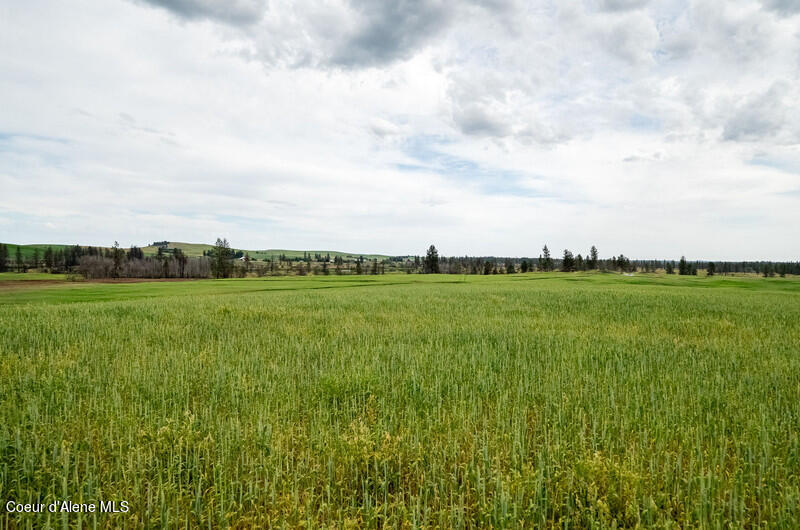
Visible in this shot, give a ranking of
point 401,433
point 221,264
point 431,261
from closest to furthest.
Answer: point 401,433 → point 221,264 → point 431,261

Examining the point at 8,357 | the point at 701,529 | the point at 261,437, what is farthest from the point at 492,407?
the point at 8,357

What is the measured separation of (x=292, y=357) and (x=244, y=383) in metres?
2.56

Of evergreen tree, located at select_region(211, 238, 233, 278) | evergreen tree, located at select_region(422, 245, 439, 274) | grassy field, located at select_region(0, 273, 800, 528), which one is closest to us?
grassy field, located at select_region(0, 273, 800, 528)

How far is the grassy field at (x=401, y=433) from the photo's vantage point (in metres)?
3.92

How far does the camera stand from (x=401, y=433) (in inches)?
211

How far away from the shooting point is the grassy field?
12.9 feet

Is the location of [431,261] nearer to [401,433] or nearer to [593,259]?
[593,259]

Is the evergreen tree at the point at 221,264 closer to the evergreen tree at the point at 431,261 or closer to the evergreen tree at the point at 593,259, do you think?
the evergreen tree at the point at 431,261

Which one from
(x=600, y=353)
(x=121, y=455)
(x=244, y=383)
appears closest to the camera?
(x=121, y=455)

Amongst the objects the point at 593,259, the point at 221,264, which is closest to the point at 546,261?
the point at 593,259

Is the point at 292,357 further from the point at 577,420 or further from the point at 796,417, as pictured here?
the point at 796,417

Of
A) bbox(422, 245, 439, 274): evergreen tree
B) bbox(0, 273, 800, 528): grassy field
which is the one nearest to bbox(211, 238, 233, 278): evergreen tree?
bbox(422, 245, 439, 274): evergreen tree

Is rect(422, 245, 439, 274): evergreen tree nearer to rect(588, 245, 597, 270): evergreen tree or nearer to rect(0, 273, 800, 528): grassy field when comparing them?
rect(588, 245, 597, 270): evergreen tree

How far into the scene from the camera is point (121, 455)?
4.66m
